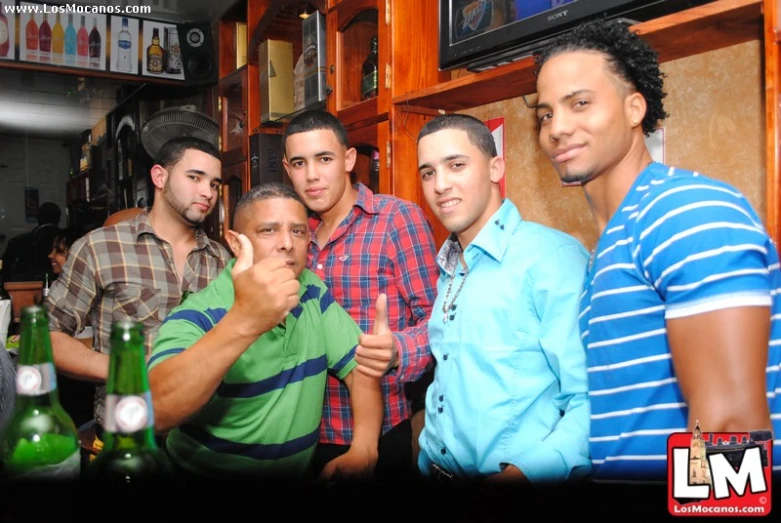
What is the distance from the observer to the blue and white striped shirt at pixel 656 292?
0.78m

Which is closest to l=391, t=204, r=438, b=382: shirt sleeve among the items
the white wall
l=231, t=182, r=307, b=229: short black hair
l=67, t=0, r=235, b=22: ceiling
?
l=231, t=182, r=307, b=229: short black hair

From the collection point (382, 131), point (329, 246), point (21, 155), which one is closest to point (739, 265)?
point (329, 246)

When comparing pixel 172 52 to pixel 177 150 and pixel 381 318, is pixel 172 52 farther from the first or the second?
pixel 381 318

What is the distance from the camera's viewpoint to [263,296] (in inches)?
34.2

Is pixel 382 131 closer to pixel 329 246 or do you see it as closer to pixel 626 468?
pixel 329 246

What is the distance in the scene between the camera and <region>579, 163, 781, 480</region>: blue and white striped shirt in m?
0.78

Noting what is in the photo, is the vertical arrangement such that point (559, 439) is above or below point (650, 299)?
below

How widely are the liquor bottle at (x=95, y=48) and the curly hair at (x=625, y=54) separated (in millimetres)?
4031

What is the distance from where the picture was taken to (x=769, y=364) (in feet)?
2.89

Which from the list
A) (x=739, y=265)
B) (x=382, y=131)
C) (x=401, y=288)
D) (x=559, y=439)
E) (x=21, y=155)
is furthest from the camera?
(x=21, y=155)

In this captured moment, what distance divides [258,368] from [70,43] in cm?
389

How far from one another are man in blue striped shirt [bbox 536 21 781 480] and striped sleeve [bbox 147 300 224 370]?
0.75 m

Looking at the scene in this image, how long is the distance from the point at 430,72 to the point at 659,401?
1826mm

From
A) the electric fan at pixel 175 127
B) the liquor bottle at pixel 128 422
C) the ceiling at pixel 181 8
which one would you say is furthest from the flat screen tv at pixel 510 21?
the ceiling at pixel 181 8
